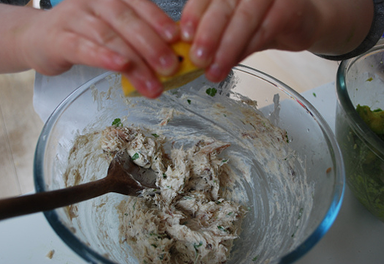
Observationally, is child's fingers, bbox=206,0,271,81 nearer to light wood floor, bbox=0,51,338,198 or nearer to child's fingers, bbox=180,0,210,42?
child's fingers, bbox=180,0,210,42

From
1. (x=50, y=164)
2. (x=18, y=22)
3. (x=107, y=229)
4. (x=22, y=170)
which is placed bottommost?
(x=22, y=170)

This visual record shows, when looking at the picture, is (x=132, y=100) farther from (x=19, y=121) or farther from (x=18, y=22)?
(x=19, y=121)

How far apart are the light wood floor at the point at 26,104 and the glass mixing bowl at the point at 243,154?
77cm

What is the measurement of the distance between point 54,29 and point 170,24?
0.68 ft

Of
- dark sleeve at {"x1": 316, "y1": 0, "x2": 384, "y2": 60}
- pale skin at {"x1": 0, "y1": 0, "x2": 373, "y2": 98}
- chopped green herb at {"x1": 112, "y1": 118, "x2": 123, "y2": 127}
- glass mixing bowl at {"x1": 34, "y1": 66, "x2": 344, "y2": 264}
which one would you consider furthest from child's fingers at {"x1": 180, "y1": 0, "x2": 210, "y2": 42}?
dark sleeve at {"x1": 316, "y1": 0, "x2": 384, "y2": 60}

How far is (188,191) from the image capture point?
731 millimetres

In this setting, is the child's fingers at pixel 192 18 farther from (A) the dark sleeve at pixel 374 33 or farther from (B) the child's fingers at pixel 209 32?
(A) the dark sleeve at pixel 374 33

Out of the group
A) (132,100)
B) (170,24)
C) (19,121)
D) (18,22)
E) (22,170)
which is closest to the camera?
(170,24)

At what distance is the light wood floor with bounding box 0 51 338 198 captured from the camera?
128 cm

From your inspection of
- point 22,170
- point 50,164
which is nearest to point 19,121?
point 22,170

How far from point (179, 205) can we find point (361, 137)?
45cm

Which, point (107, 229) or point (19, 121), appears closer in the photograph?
point (107, 229)

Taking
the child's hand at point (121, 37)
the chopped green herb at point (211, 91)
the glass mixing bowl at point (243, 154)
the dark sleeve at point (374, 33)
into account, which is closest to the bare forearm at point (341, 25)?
the dark sleeve at point (374, 33)

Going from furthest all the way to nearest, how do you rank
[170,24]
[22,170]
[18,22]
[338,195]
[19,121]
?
[19,121] → [22,170] → [18,22] → [338,195] → [170,24]
